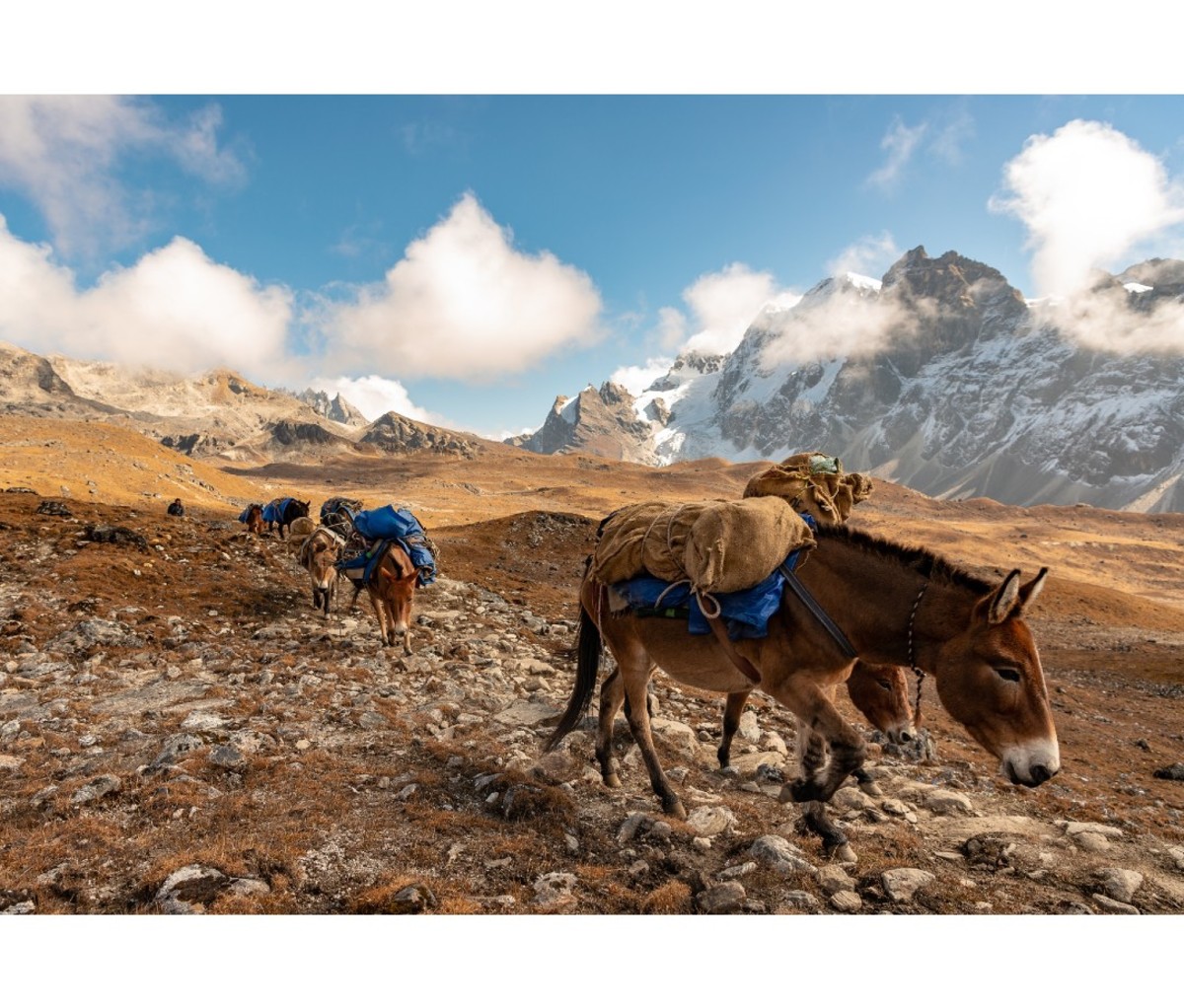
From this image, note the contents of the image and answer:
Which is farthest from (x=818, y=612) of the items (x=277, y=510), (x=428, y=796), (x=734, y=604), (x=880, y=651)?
(x=277, y=510)

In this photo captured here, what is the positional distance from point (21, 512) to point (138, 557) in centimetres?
535

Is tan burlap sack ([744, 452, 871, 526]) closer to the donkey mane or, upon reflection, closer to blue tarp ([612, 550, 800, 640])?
the donkey mane

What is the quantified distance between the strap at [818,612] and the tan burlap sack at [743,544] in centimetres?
18

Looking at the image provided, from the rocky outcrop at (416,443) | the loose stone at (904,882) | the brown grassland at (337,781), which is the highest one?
the rocky outcrop at (416,443)

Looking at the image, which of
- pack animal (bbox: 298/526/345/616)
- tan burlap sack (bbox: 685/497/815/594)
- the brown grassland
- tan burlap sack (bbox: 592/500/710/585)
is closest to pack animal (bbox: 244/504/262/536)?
the brown grassland

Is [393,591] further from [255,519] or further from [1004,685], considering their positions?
[255,519]

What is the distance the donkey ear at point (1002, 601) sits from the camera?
3.63m

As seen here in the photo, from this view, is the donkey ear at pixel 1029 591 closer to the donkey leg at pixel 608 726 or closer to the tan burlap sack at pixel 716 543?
the tan burlap sack at pixel 716 543

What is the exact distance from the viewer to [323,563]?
40.3ft

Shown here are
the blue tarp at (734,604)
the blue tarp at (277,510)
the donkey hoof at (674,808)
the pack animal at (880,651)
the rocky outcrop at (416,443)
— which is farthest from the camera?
the rocky outcrop at (416,443)

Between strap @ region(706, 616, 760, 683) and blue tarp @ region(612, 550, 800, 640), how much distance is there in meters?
0.06

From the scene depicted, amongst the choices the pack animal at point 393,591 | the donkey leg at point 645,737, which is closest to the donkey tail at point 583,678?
the donkey leg at point 645,737

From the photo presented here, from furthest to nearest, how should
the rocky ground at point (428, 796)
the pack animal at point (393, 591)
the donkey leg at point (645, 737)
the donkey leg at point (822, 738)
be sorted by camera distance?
the pack animal at point (393, 591) → the donkey leg at point (645, 737) → the donkey leg at point (822, 738) → the rocky ground at point (428, 796)

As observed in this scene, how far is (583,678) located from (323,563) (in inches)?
308
